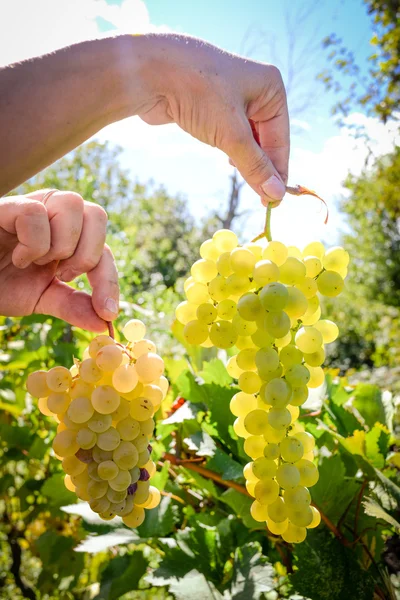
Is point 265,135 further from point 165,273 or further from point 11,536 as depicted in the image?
point 165,273

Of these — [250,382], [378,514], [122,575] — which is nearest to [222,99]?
[250,382]

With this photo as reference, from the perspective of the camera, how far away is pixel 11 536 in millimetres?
1523

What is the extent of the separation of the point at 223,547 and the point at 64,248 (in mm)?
578

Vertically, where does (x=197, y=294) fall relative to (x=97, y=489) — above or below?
above

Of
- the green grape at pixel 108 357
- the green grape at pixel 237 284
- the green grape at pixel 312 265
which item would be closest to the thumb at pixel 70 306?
the green grape at pixel 108 357

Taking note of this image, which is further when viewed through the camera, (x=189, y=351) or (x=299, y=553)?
(x=189, y=351)

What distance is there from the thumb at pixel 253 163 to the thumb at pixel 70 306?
1.07 feet

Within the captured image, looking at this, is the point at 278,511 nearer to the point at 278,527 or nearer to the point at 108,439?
the point at 278,527

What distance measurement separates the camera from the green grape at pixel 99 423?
0.59 meters

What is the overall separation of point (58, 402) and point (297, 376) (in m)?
0.34

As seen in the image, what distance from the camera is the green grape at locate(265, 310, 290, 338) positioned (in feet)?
1.78

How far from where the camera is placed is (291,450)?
1.82ft

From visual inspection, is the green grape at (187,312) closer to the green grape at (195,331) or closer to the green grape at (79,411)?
the green grape at (195,331)

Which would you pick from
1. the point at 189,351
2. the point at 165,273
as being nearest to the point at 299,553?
the point at 189,351
